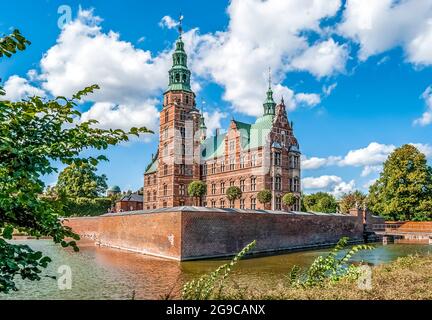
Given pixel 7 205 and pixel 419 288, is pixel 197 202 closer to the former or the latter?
pixel 419 288

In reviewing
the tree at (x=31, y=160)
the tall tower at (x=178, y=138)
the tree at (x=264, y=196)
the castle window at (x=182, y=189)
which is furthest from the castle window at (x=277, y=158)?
the tree at (x=31, y=160)

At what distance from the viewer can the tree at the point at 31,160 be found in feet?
10.8

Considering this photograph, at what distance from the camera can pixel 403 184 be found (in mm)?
41719

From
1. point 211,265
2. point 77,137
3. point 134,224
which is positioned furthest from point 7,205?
point 134,224

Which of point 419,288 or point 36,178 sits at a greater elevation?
point 36,178

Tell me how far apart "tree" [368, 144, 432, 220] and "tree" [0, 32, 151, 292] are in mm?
43145

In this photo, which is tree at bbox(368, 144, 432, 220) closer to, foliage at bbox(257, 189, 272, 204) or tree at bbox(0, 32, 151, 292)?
foliage at bbox(257, 189, 272, 204)

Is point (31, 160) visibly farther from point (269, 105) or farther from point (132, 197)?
point (132, 197)

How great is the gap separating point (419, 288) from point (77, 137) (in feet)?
21.1

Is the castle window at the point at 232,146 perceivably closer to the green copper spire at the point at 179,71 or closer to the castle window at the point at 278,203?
the castle window at the point at 278,203

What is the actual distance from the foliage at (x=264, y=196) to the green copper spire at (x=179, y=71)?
18.4m

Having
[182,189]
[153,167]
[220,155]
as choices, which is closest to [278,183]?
[220,155]

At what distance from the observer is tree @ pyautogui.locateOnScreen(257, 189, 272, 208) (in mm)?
36156

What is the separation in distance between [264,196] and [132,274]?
21.6 metres
